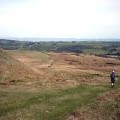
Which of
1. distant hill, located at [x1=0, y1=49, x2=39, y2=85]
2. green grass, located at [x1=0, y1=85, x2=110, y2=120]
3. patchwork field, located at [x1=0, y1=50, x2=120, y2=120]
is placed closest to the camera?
green grass, located at [x1=0, y1=85, x2=110, y2=120]

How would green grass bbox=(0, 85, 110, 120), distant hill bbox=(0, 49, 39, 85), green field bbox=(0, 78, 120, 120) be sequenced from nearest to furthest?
green field bbox=(0, 78, 120, 120) → green grass bbox=(0, 85, 110, 120) → distant hill bbox=(0, 49, 39, 85)

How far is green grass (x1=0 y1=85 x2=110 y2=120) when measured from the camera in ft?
99.2

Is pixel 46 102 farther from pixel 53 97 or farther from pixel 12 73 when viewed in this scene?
pixel 12 73

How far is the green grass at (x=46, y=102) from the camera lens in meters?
30.2

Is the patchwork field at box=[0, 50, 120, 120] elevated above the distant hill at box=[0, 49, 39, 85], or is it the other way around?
the distant hill at box=[0, 49, 39, 85]

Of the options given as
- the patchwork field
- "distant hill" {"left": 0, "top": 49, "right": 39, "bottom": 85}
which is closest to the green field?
the patchwork field

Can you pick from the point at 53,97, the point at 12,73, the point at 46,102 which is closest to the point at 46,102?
the point at 46,102

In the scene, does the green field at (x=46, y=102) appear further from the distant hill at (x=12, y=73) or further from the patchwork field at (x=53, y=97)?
the distant hill at (x=12, y=73)

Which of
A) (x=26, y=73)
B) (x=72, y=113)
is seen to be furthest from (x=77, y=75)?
(x=72, y=113)

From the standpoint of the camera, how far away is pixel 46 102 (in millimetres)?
34562

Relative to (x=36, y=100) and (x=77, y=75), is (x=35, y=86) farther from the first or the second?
(x=77, y=75)

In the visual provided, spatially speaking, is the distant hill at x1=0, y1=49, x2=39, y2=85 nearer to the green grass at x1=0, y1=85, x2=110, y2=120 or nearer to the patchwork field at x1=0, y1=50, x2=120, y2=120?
the patchwork field at x1=0, y1=50, x2=120, y2=120

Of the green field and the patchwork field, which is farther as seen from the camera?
the patchwork field

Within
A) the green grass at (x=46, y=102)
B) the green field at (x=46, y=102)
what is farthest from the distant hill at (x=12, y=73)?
the green grass at (x=46, y=102)
